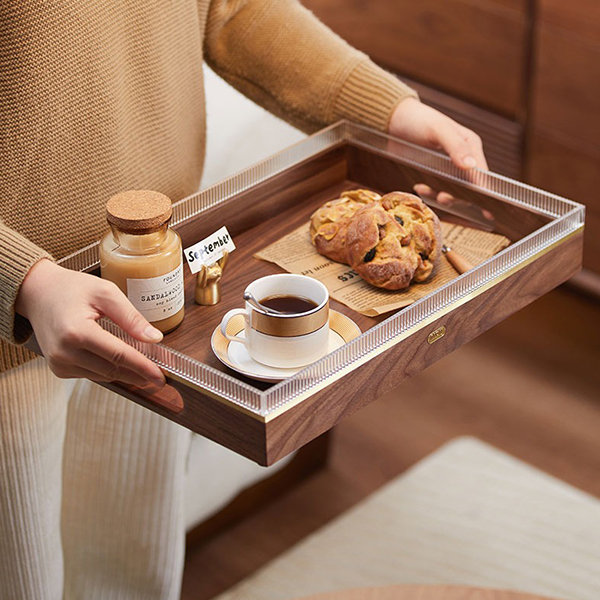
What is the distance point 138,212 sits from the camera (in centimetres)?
108

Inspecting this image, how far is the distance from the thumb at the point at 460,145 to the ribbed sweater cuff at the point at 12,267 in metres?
0.59

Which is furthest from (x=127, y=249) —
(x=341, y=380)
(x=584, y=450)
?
(x=584, y=450)

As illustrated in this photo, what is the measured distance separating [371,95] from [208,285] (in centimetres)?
42

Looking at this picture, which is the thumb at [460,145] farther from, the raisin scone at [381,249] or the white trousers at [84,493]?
the white trousers at [84,493]

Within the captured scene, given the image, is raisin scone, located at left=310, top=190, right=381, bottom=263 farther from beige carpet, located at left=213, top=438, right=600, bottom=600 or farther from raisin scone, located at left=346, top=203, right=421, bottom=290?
beige carpet, located at left=213, top=438, right=600, bottom=600

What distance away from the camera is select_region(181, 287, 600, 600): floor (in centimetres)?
202

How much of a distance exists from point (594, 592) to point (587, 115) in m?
1.18

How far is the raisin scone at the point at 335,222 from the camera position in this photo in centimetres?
128

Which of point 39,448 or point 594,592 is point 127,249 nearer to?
point 39,448

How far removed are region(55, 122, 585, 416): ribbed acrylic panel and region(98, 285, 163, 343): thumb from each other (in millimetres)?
40

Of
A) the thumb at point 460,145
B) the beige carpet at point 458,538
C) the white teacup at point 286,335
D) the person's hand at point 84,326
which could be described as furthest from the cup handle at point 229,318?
the beige carpet at point 458,538

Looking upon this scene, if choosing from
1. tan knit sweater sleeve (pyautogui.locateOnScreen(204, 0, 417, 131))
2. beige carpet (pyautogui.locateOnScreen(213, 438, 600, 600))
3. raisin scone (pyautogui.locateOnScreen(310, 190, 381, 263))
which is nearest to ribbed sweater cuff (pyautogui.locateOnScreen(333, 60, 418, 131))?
tan knit sweater sleeve (pyautogui.locateOnScreen(204, 0, 417, 131))

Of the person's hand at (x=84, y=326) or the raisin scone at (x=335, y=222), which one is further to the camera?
the raisin scone at (x=335, y=222)

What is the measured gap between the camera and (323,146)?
145 centimetres
